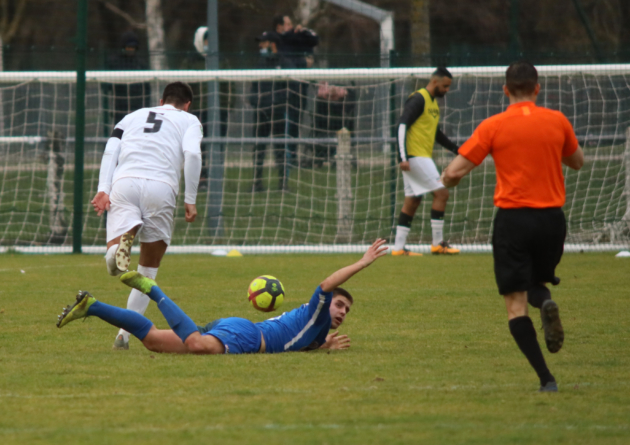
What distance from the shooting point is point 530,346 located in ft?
15.5

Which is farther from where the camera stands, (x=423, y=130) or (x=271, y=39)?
(x=271, y=39)

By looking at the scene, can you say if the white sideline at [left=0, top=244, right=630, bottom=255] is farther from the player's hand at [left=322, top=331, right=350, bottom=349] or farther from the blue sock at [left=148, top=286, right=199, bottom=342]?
the blue sock at [left=148, top=286, right=199, bottom=342]

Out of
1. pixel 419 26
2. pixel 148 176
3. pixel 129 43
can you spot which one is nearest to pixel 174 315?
pixel 148 176

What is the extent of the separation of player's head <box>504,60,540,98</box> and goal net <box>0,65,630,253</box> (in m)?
8.96

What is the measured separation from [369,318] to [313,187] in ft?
23.9

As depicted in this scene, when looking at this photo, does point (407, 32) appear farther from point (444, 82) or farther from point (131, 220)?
point (131, 220)

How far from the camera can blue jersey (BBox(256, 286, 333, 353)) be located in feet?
19.6

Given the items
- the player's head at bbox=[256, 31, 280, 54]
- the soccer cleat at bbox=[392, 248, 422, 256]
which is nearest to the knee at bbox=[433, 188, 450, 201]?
the soccer cleat at bbox=[392, 248, 422, 256]

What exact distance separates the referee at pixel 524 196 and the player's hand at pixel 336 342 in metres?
1.60

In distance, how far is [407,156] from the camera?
12195 millimetres

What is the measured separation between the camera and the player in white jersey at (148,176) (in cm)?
625

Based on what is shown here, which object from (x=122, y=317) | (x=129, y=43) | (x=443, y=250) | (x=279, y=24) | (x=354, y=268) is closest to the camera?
(x=354, y=268)

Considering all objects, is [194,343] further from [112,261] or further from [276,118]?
[276,118]

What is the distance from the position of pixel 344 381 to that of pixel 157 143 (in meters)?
2.39
